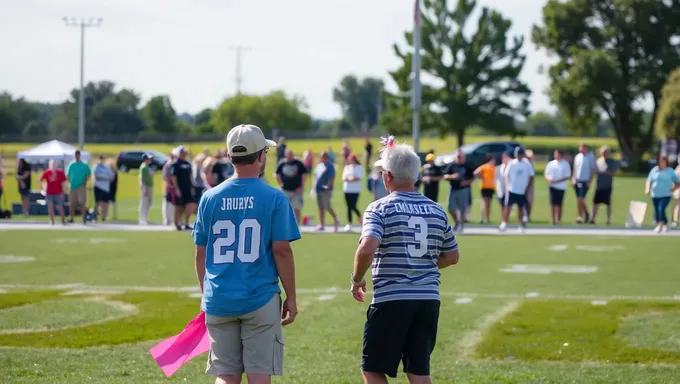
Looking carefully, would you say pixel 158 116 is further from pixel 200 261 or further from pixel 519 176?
pixel 200 261

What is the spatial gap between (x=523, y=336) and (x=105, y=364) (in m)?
3.97

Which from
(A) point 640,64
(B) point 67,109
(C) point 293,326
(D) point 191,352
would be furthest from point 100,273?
(B) point 67,109

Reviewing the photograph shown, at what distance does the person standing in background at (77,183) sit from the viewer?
82.6 feet

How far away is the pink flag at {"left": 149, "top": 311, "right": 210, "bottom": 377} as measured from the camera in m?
5.72

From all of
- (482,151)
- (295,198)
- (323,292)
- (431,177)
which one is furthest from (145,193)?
(482,151)

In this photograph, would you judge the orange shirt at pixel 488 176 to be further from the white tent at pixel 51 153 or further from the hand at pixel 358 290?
the hand at pixel 358 290

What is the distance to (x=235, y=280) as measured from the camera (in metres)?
5.38

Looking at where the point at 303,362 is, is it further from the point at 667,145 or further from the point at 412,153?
the point at 667,145

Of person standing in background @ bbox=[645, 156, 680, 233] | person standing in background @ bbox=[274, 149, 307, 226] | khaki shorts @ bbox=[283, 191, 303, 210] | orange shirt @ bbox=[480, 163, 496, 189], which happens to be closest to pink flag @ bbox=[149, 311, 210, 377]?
person standing in background @ bbox=[274, 149, 307, 226]

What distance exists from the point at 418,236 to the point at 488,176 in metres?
19.1

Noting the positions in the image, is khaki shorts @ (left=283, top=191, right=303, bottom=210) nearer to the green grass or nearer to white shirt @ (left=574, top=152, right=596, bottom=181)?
white shirt @ (left=574, top=152, right=596, bottom=181)

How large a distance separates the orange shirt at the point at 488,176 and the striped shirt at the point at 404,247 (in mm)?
18887

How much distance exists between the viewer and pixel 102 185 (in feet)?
86.8

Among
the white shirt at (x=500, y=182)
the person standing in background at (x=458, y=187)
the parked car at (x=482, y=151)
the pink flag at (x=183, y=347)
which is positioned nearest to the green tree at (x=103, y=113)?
the parked car at (x=482, y=151)
